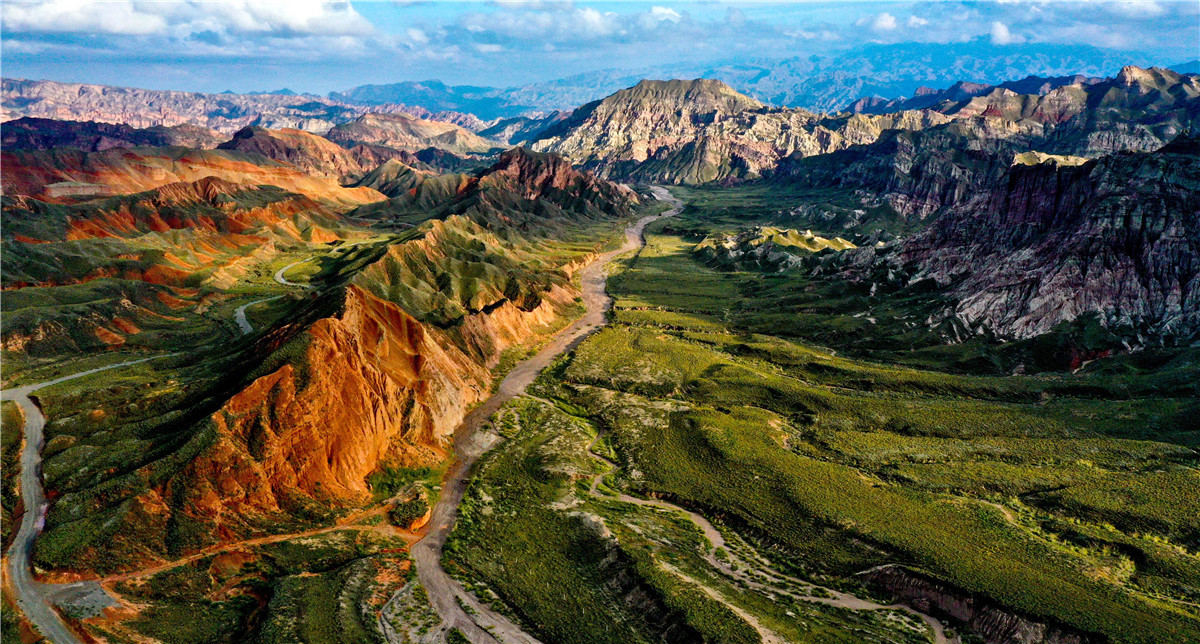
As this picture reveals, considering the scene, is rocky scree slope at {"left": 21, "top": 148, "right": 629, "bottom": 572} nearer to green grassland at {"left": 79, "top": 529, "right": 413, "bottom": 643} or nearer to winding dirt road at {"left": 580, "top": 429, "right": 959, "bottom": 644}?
green grassland at {"left": 79, "top": 529, "right": 413, "bottom": 643}

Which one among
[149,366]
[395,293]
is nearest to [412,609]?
[149,366]

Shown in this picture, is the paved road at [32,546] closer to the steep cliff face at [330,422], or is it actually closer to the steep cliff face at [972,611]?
the steep cliff face at [330,422]

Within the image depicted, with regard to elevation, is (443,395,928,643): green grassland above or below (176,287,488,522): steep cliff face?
below

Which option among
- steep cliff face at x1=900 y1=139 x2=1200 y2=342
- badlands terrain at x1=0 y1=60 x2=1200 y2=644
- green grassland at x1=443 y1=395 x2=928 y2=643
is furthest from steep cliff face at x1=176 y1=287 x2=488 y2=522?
steep cliff face at x1=900 y1=139 x2=1200 y2=342

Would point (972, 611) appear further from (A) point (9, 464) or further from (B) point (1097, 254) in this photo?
(A) point (9, 464)

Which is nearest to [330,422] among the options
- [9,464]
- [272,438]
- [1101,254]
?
[272,438]

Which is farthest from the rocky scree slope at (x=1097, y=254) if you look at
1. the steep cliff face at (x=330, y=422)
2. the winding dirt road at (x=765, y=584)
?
the steep cliff face at (x=330, y=422)

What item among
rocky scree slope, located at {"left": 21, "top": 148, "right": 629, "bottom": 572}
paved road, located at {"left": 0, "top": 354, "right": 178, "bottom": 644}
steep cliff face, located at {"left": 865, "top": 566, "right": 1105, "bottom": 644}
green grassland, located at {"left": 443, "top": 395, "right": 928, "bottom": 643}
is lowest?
green grassland, located at {"left": 443, "top": 395, "right": 928, "bottom": 643}
